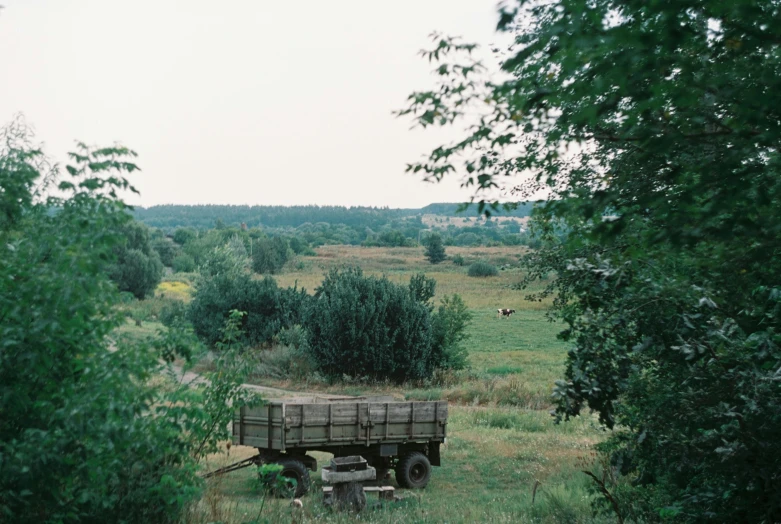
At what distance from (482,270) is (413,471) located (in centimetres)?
6919

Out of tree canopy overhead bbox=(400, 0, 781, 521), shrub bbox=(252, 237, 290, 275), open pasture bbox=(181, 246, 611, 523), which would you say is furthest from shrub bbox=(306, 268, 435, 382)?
shrub bbox=(252, 237, 290, 275)

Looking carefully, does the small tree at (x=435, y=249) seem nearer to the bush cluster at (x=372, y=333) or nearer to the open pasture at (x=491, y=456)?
the open pasture at (x=491, y=456)

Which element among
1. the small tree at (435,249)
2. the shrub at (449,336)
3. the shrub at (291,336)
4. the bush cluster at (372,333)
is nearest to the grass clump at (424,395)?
the bush cluster at (372,333)

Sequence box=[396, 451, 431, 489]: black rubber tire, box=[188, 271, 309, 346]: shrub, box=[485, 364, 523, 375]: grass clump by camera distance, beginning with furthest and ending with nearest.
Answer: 1. box=[188, 271, 309, 346]: shrub
2. box=[485, 364, 523, 375]: grass clump
3. box=[396, 451, 431, 489]: black rubber tire

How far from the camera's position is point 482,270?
83.2 metres

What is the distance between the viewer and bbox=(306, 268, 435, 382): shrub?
30.3 metres

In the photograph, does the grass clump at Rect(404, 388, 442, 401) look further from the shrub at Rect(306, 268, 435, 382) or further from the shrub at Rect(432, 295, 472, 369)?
the shrub at Rect(432, 295, 472, 369)

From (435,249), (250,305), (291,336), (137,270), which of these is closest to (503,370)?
(291,336)

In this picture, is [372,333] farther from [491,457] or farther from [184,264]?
[184,264]

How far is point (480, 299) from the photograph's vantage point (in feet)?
214

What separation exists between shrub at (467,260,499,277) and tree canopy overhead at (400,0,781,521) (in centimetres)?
7507

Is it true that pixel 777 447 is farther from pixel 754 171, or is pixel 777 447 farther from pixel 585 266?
pixel 754 171

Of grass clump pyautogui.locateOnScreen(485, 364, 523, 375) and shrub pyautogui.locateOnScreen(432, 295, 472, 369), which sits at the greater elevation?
shrub pyautogui.locateOnScreen(432, 295, 472, 369)

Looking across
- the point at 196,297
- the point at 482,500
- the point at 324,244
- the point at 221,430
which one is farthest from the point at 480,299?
the point at 324,244
